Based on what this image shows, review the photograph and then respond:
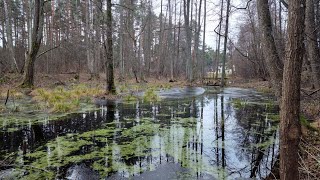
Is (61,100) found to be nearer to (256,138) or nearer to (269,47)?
(256,138)

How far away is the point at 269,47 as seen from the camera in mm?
4262

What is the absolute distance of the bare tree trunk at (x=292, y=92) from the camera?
2.34m

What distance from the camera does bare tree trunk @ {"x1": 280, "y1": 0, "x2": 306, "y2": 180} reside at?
2.34 m

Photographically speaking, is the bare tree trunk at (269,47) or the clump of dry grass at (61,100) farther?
the clump of dry grass at (61,100)

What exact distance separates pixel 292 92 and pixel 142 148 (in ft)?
8.48

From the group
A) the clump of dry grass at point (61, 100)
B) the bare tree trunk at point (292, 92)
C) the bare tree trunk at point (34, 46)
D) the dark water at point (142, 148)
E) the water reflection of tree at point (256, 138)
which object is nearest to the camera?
the bare tree trunk at point (292, 92)

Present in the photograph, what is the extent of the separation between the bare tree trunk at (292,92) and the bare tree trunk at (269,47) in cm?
198

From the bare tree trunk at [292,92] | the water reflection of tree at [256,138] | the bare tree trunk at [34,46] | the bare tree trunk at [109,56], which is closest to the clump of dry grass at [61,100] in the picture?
the bare tree trunk at [109,56]

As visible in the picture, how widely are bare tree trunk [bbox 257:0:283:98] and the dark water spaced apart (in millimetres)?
1184

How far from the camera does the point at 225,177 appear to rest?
123 inches

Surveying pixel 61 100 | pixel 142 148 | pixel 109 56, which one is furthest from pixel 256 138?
pixel 109 56

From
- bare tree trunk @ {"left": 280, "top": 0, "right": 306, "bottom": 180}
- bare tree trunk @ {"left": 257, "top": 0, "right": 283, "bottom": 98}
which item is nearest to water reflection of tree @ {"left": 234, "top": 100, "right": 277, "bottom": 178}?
bare tree trunk @ {"left": 280, "top": 0, "right": 306, "bottom": 180}

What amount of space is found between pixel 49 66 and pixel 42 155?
64.0ft

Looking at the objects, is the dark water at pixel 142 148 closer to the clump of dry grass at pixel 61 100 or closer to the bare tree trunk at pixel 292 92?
the bare tree trunk at pixel 292 92
